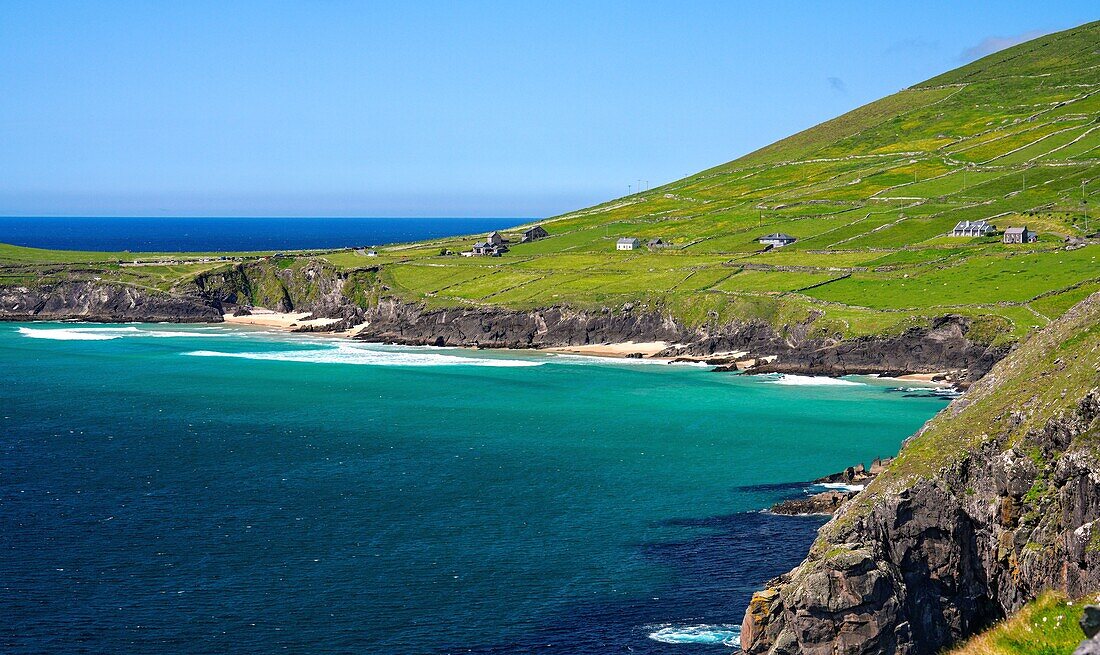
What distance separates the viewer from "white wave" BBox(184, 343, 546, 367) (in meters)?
138

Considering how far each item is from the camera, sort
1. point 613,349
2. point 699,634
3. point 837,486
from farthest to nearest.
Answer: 1. point 613,349
2. point 837,486
3. point 699,634

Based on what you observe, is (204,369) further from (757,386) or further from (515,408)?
(757,386)

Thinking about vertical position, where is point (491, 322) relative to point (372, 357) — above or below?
above

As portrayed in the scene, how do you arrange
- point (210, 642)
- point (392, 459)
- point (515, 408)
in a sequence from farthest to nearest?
1. point (515, 408)
2. point (392, 459)
3. point (210, 642)

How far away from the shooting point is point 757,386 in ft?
390

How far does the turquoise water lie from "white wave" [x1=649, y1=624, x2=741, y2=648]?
13cm

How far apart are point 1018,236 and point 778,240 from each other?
124 ft

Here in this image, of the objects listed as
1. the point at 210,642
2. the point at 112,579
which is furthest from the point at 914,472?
the point at 112,579

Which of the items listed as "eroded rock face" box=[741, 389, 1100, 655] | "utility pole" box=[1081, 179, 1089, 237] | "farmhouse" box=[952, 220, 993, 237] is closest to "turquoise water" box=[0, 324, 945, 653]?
"eroded rock face" box=[741, 389, 1100, 655]

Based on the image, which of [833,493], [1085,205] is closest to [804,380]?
[833,493]

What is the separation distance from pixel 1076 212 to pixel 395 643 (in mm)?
160528

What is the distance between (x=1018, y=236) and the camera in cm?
16288

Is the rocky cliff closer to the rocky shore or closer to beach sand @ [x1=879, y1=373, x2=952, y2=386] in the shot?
beach sand @ [x1=879, y1=373, x2=952, y2=386]

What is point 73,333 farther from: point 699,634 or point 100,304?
point 699,634
